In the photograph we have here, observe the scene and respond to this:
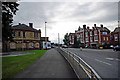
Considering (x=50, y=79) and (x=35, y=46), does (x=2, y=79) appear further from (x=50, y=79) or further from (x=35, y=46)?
(x=35, y=46)

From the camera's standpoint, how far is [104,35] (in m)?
110

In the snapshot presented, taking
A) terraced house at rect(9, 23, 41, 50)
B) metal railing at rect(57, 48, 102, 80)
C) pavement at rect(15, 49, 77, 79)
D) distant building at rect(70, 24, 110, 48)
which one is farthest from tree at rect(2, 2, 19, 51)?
distant building at rect(70, 24, 110, 48)

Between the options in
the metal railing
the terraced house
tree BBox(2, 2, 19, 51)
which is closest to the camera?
the metal railing

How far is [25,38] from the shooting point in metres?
85.5

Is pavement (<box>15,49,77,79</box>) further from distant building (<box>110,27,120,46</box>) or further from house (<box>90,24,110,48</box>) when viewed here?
house (<box>90,24,110,48</box>)

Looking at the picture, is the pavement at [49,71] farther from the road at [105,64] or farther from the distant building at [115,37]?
the distant building at [115,37]

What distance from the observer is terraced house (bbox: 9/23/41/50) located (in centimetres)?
8152

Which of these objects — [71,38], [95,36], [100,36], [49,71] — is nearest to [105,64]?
[49,71]

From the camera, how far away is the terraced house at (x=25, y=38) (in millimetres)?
81519

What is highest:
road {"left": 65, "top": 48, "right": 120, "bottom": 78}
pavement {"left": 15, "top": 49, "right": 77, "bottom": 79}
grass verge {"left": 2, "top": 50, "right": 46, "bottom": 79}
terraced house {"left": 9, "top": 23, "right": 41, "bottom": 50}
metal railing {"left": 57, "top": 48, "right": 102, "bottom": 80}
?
terraced house {"left": 9, "top": 23, "right": 41, "bottom": 50}

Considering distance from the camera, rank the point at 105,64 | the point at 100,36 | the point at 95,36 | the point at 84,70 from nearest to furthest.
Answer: the point at 84,70
the point at 105,64
the point at 100,36
the point at 95,36

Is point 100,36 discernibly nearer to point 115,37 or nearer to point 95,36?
point 95,36

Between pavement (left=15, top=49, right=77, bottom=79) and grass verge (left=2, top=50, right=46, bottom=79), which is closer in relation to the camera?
pavement (left=15, top=49, right=77, bottom=79)

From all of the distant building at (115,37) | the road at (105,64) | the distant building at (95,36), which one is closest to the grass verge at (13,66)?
the road at (105,64)
